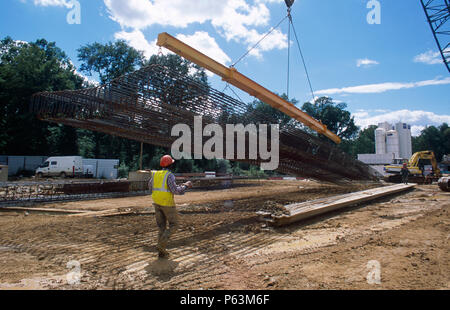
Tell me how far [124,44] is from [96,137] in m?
13.8

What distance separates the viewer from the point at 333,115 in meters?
49.8

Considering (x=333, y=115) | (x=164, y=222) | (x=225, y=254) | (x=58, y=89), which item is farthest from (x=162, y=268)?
(x=333, y=115)

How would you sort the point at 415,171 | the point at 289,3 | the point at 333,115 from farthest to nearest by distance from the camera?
the point at 333,115 < the point at 415,171 < the point at 289,3

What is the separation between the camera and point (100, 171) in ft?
88.3

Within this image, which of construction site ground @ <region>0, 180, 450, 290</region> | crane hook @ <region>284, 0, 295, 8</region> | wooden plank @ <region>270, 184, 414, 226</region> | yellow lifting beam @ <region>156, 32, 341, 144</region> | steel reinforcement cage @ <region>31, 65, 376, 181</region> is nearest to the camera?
construction site ground @ <region>0, 180, 450, 290</region>

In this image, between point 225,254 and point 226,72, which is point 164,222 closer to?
point 225,254

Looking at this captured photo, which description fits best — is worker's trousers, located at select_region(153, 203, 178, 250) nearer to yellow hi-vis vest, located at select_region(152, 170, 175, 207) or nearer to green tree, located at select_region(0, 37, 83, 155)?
yellow hi-vis vest, located at select_region(152, 170, 175, 207)

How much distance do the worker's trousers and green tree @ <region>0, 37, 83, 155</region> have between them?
31619mm

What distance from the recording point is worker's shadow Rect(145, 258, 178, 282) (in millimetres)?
3605

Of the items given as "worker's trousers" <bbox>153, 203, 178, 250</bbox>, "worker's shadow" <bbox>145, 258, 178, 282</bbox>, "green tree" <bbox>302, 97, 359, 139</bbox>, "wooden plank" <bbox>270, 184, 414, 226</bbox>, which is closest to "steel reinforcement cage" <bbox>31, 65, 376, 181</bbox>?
"wooden plank" <bbox>270, 184, 414, 226</bbox>

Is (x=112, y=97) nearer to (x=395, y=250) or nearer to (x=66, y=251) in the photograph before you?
(x=66, y=251)

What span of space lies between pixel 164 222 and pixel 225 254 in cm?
117

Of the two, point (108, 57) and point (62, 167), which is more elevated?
point (108, 57)
